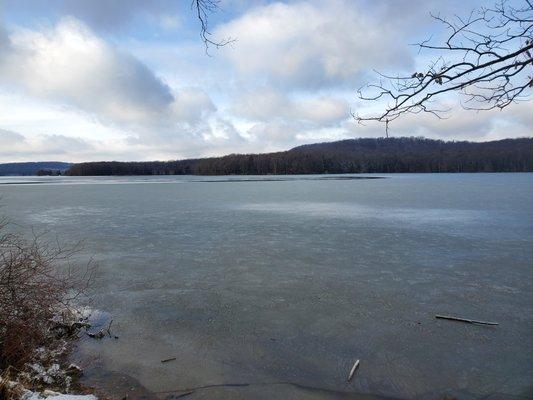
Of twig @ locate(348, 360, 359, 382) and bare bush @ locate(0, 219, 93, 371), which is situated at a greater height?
bare bush @ locate(0, 219, 93, 371)

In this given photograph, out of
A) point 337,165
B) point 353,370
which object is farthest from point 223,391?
point 337,165

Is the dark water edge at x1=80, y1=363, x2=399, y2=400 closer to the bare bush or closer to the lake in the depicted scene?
the lake

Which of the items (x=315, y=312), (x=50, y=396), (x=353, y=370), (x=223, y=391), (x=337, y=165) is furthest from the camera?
(x=337, y=165)

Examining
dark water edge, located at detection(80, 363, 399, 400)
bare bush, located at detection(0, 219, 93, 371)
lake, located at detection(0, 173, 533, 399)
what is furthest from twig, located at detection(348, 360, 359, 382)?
bare bush, located at detection(0, 219, 93, 371)

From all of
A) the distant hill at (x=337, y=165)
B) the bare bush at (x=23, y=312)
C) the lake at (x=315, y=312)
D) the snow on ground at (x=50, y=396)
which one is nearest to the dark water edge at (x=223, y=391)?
the lake at (x=315, y=312)

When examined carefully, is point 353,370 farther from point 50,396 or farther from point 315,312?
point 50,396

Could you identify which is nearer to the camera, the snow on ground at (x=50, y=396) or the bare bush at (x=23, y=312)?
the snow on ground at (x=50, y=396)

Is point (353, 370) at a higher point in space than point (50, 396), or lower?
lower

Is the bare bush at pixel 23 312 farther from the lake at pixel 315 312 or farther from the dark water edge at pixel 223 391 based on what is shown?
the dark water edge at pixel 223 391

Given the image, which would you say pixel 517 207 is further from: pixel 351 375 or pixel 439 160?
pixel 439 160

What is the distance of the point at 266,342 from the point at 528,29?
4263mm

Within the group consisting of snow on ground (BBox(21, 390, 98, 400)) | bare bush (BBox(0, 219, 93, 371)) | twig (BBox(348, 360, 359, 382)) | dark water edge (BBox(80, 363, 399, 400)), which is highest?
bare bush (BBox(0, 219, 93, 371))

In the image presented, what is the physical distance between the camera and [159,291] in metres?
7.23

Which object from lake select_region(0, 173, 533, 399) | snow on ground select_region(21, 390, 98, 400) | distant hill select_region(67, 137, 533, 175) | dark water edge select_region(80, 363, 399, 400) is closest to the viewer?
snow on ground select_region(21, 390, 98, 400)
